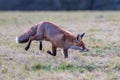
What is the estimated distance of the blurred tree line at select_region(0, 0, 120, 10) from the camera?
130ft

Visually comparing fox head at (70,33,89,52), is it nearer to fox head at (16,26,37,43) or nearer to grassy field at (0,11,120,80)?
grassy field at (0,11,120,80)

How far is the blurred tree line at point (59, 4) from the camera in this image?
39.7m

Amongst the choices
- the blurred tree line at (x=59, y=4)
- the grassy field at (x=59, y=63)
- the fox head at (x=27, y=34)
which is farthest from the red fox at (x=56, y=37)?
the blurred tree line at (x=59, y=4)

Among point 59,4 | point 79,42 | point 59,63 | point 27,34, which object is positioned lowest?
point 59,4

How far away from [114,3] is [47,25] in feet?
100

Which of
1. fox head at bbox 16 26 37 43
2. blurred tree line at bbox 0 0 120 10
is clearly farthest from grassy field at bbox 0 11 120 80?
blurred tree line at bbox 0 0 120 10

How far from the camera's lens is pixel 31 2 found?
40750 millimetres

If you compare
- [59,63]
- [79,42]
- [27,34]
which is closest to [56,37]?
[79,42]

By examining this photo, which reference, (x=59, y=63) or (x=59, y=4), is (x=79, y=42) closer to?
(x=59, y=63)

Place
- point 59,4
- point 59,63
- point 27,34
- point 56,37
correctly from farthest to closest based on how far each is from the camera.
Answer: point 59,4 < point 27,34 < point 56,37 < point 59,63

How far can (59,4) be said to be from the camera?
39844 mm

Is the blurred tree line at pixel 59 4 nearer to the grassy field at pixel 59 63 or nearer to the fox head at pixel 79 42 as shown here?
the grassy field at pixel 59 63

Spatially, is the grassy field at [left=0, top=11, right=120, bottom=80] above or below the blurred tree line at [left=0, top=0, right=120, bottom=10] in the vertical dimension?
above

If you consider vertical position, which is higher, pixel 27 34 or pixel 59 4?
pixel 27 34
